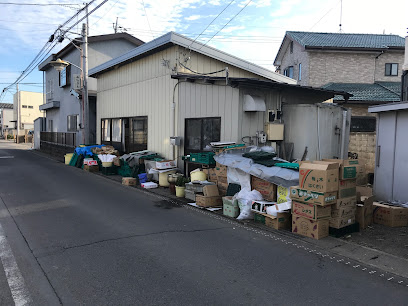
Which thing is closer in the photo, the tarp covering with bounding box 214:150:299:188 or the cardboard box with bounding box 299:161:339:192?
the cardboard box with bounding box 299:161:339:192

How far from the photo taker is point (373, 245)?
18.5ft

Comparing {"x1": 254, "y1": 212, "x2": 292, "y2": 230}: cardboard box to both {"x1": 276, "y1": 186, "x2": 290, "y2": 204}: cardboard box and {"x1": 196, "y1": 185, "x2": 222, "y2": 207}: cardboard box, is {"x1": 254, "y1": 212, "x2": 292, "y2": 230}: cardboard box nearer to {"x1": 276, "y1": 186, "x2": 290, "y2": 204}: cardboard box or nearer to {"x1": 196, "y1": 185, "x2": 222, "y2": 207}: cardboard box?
{"x1": 276, "y1": 186, "x2": 290, "y2": 204}: cardboard box

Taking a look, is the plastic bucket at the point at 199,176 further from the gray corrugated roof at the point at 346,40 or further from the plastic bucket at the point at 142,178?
the gray corrugated roof at the point at 346,40

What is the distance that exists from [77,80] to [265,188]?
1546cm

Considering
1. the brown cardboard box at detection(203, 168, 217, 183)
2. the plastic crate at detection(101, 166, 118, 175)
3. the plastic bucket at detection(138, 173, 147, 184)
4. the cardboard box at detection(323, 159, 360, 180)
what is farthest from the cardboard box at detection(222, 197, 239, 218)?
the plastic crate at detection(101, 166, 118, 175)

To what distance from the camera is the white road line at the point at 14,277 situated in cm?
361

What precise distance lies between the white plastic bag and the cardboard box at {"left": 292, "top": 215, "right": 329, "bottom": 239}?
120 centimetres

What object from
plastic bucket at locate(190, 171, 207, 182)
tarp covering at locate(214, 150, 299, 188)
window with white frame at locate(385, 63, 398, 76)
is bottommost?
plastic bucket at locate(190, 171, 207, 182)

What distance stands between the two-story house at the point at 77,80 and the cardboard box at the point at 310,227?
1561 centimetres

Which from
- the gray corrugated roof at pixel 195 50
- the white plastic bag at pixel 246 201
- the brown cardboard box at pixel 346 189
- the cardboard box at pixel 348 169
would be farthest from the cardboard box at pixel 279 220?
the gray corrugated roof at pixel 195 50

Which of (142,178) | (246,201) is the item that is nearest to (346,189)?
(246,201)

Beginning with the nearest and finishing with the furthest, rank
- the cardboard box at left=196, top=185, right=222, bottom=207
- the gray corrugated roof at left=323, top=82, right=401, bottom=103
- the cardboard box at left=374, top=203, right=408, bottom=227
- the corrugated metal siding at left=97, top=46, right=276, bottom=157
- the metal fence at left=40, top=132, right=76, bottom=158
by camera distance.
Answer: the cardboard box at left=374, top=203, right=408, bottom=227 → the cardboard box at left=196, top=185, right=222, bottom=207 → the corrugated metal siding at left=97, top=46, right=276, bottom=157 → the gray corrugated roof at left=323, top=82, right=401, bottom=103 → the metal fence at left=40, top=132, right=76, bottom=158

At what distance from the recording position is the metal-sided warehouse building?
9.76 metres

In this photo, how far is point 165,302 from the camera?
11.7ft
